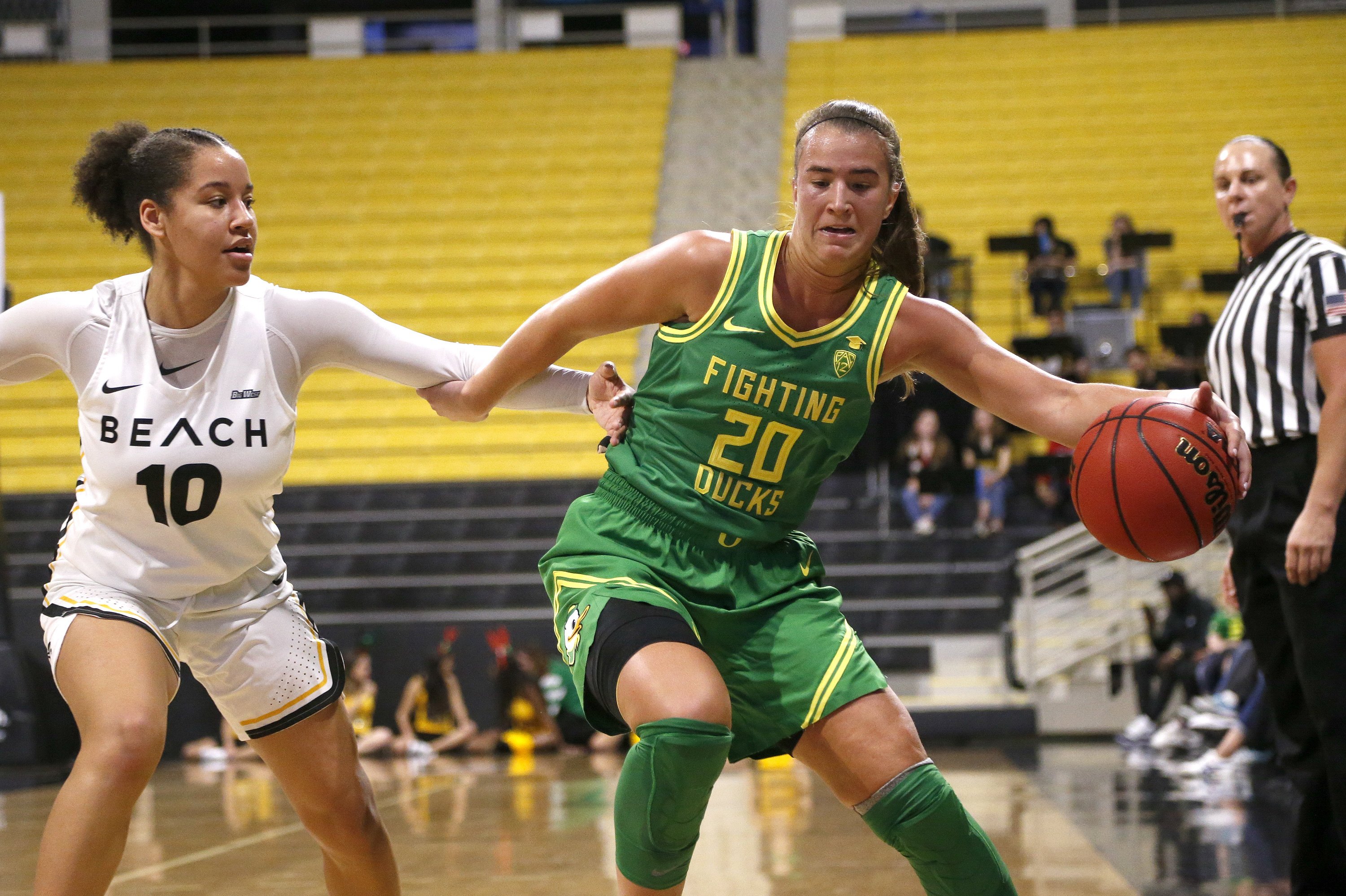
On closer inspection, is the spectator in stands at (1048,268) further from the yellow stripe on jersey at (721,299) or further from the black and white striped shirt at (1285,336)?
the yellow stripe on jersey at (721,299)

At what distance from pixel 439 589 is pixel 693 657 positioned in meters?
8.34

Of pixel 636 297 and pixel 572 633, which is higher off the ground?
pixel 636 297

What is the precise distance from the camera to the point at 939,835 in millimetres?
2332

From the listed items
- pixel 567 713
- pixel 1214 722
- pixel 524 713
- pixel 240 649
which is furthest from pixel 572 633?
pixel 567 713

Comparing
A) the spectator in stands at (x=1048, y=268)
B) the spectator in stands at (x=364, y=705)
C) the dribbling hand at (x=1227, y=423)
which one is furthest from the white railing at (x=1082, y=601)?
the dribbling hand at (x=1227, y=423)

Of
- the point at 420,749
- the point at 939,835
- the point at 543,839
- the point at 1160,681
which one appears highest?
the point at 939,835

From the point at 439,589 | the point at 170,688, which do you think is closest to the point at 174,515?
the point at 170,688

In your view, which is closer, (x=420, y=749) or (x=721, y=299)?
(x=721, y=299)

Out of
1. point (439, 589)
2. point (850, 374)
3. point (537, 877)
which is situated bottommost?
point (439, 589)

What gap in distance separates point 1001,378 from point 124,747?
5.68 feet

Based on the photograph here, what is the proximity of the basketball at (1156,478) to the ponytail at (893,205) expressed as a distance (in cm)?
48

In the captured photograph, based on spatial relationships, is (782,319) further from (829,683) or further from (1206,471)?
(1206,471)

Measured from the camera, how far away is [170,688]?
2559 mm

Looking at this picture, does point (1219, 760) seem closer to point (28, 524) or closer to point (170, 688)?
point (170, 688)
